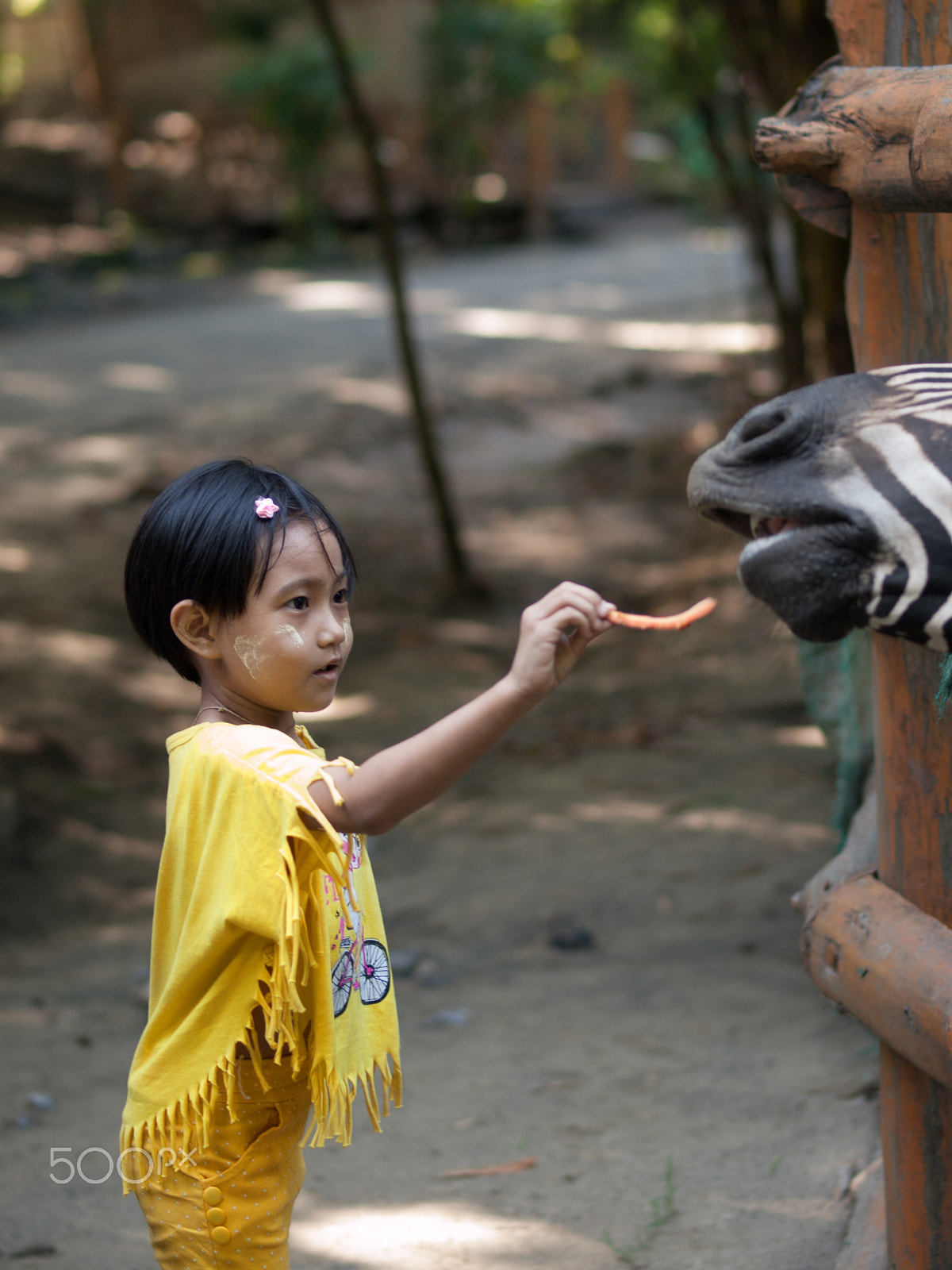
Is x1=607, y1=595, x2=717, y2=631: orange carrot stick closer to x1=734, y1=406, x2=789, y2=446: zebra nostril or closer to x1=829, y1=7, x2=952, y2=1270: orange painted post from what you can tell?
x1=734, y1=406, x2=789, y2=446: zebra nostril

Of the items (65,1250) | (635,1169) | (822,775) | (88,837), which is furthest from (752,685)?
(65,1250)

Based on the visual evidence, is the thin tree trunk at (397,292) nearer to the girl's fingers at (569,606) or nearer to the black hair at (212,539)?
the black hair at (212,539)

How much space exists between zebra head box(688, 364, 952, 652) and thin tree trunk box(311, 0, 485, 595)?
568cm

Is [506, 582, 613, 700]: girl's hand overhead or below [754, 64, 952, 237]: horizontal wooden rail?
below

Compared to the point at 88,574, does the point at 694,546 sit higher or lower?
lower

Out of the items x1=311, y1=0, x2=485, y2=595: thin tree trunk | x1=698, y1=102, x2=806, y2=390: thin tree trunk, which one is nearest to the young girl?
x1=311, y1=0, x2=485, y2=595: thin tree trunk

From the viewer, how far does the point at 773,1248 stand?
2381 mm

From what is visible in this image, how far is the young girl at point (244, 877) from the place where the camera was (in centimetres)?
157

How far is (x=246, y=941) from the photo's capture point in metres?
1.67

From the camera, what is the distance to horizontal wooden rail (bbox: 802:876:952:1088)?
5.83ft

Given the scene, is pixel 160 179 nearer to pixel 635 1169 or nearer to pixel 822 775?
pixel 822 775

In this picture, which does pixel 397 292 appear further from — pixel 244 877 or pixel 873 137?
pixel 244 877

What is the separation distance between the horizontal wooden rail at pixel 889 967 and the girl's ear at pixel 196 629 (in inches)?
42.5

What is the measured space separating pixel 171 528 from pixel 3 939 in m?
2.82
